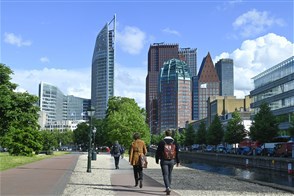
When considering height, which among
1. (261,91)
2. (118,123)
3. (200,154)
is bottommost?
(200,154)

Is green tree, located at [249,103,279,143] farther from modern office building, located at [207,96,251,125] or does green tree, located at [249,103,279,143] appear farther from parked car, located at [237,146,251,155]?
modern office building, located at [207,96,251,125]

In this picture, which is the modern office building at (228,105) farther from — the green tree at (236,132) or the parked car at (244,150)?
the parked car at (244,150)

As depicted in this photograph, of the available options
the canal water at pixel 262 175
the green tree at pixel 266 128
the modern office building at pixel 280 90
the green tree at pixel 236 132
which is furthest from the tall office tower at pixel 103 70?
the canal water at pixel 262 175

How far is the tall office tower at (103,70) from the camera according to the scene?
17788 cm

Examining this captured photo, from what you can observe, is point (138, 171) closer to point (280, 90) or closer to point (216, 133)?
point (216, 133)

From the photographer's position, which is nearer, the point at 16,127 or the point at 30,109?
the point at 30,109

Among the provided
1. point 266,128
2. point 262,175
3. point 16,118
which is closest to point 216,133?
point 266,128

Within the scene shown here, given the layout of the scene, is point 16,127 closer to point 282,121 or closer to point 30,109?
point 30,109

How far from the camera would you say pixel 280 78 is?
304 ft

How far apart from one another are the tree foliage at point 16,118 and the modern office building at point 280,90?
52732mm

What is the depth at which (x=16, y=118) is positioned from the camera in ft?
126

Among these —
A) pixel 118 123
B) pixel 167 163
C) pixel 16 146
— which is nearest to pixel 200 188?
pixel 167 163

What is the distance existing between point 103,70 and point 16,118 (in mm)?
140154

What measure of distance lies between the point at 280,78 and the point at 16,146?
6492 cm
